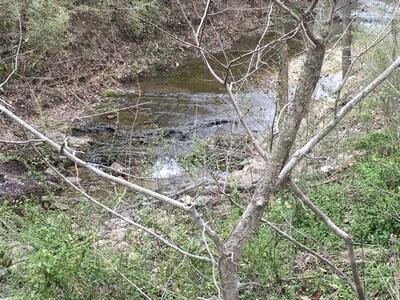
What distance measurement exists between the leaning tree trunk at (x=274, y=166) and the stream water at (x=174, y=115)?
4.23 m

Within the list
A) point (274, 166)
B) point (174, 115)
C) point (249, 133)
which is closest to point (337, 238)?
point (249, 133)

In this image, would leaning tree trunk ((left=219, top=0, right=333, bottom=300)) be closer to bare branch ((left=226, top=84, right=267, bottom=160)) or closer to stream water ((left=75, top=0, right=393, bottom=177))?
bare branch ((left=226, top=84, right=267, bottom=160))

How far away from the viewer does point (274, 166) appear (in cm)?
184

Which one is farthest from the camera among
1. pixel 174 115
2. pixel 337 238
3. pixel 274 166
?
pixel 174 115

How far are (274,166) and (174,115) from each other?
7600mm

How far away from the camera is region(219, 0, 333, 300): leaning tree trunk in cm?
169

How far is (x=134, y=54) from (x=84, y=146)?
17.3 feet

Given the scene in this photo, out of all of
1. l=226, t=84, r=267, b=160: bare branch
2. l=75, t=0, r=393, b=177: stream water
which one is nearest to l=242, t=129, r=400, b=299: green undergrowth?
l=226, t=84, r=267, b=160: bare branch

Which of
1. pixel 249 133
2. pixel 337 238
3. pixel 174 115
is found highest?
pixel 249 133

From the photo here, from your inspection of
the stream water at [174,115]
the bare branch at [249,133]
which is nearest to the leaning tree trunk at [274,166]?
the bare branch at [249,133]

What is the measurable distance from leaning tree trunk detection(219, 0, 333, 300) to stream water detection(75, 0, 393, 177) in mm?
4234

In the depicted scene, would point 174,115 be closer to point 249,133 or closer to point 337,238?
point 337,238

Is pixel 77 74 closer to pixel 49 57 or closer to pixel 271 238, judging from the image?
pixel 49 57

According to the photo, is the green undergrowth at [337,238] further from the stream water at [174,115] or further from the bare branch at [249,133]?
the stream water at [174,115]
